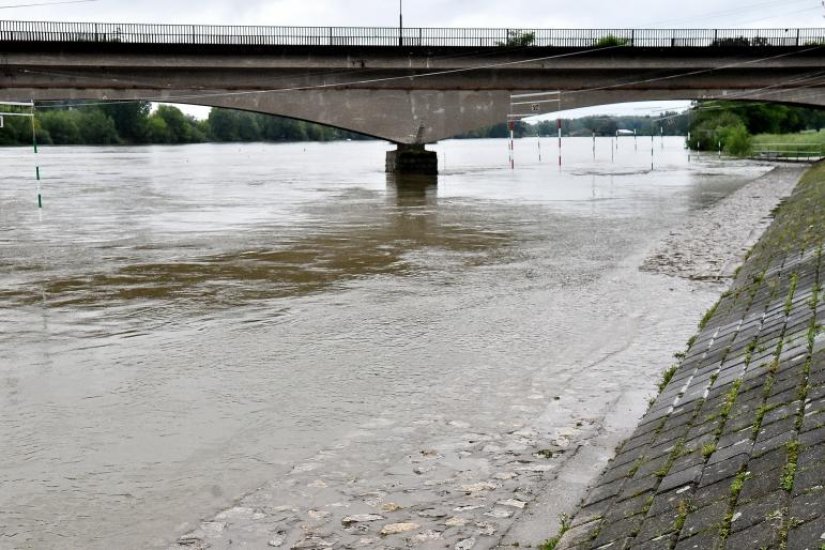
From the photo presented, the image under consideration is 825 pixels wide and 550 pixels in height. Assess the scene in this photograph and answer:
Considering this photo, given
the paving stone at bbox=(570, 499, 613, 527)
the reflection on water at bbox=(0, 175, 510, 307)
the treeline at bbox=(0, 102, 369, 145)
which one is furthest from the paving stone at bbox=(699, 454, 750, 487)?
the treeline at bbox=(0, 102, 369, 145)

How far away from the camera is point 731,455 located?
5582 mm

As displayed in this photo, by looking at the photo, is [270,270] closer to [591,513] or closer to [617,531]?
[591,513]

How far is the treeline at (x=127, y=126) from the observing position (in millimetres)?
139562

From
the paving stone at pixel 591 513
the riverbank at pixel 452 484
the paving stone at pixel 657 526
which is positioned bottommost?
the riverbank at pixel 452 484

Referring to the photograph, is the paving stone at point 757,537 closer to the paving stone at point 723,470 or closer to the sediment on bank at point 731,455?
the sediment on bank at point 731,455

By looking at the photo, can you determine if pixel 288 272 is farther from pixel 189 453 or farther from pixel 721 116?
pixel 721 116

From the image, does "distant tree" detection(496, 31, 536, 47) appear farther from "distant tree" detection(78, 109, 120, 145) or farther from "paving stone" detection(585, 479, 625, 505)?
"distant tree" detection(78, 109, 120, 145)

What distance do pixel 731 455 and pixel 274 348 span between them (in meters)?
6.32

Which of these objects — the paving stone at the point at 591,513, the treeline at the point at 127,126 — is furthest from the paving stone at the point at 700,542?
the treeline at the point at 127,126

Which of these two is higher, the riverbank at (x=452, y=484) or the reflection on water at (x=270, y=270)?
the reflection on water at (x=270, y=270)

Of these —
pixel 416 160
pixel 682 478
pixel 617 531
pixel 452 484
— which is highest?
pixel 416 160

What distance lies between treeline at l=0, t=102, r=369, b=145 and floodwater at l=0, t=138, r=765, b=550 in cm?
10719

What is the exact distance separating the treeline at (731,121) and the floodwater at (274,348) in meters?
63.5

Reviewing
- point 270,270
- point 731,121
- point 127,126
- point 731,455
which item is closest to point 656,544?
point 731,455
